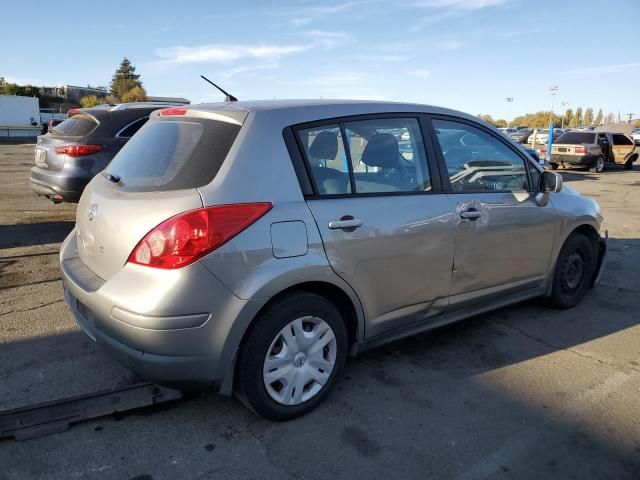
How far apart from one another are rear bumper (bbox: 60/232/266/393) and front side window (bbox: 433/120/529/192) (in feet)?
5.98

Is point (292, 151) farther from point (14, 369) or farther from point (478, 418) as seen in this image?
point (14, 369)

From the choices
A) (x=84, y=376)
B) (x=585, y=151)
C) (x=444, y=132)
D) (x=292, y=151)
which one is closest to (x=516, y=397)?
(x=444, y=132)

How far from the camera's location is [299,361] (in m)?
2.84

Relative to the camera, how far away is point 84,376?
3240 mm

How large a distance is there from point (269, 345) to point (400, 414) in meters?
0.89

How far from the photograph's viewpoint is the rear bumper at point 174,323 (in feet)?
7.92

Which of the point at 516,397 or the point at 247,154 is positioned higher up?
the point at 247,154

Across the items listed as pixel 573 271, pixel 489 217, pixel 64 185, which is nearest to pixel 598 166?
pixel 573 271

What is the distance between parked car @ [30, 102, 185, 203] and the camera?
6.37 meters

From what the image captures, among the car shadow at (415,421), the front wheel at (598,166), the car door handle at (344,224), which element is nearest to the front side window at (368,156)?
the car door handle at (344,224)

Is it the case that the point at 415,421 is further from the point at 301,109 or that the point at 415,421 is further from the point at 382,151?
the point at 301,109

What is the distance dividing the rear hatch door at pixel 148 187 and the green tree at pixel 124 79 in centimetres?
8357

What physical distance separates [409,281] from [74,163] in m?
4.88

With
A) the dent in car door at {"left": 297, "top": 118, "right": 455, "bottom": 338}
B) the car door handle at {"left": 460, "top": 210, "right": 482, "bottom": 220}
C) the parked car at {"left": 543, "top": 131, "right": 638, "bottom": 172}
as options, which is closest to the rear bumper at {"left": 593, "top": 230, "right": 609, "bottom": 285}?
the car door handle at {"left": 460, "top": 210, "right": 482, "bottom": 220}
